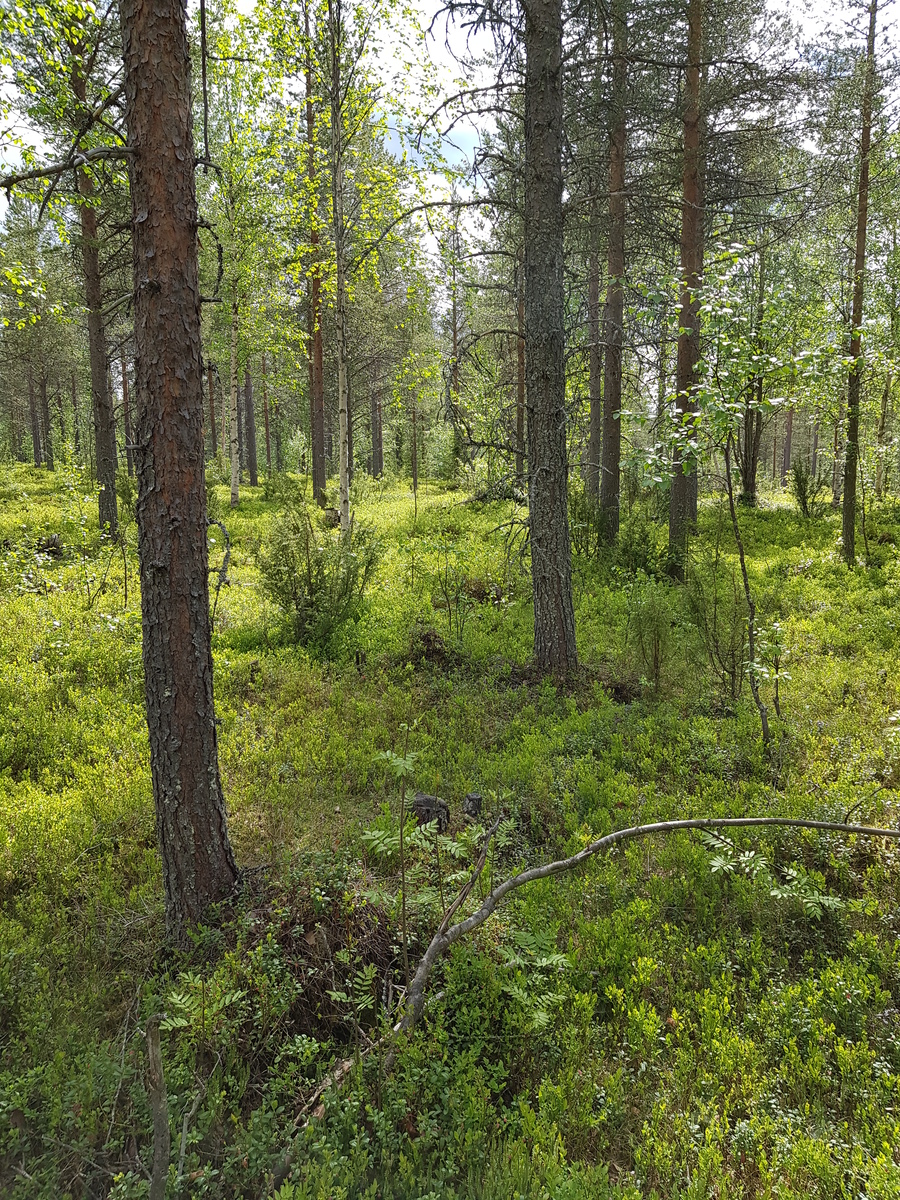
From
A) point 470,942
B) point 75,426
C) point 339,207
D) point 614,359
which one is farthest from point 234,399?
point 75,426

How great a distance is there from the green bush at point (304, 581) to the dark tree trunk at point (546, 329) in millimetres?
2601

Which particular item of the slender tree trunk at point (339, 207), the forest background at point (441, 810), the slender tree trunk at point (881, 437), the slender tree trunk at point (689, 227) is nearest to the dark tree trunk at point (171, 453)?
the forest background at point (441, 810)

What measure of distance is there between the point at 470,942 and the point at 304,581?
526cm

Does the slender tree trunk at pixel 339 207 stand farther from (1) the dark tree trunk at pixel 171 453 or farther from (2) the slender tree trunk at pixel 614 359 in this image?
(1) the dark tree trunk at pixel 171 453

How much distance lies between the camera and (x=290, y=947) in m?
3.25

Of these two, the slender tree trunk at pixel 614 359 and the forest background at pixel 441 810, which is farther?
the slender tree trunk at pixel 614 359

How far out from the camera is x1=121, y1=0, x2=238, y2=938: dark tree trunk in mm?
3061

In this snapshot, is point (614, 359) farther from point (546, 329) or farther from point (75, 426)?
point (75, 426)

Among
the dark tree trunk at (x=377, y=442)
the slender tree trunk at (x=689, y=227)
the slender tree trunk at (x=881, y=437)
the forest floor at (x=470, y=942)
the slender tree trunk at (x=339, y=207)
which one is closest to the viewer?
the forest floor at (x=470, y=942)

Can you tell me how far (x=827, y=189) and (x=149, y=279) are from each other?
16765 mm

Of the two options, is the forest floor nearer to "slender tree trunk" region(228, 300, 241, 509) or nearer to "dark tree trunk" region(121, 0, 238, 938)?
"dark tree trunk" region(121, 0, 238, 938)

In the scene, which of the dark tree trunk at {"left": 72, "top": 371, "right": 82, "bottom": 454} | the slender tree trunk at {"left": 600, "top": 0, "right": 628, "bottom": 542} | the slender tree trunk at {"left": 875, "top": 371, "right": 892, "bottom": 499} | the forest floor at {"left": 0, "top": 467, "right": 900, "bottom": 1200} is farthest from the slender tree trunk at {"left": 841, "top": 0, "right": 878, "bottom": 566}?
the dark tree trunk at {"left": 72, "top": 371, "right": 82, "bottom": 454}

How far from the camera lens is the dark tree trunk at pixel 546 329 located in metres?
6.10

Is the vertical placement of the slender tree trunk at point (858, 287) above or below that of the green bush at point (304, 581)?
above
